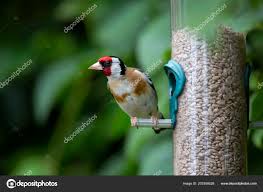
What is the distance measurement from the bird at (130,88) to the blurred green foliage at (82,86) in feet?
0.11

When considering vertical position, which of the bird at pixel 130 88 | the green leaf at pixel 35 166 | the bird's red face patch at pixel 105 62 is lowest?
the green leaf at pixel 35 166

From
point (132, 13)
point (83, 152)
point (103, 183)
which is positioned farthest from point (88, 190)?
point (132, 13)

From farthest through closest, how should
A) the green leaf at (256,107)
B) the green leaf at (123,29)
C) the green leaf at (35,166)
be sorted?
the green leaf at (35,166) < the green leaf at (123,29) < the green leaf at (256,107)

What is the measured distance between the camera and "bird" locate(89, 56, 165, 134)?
3.55 meters

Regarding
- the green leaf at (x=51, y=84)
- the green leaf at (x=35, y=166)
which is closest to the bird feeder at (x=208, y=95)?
the green leaf at (x=51, y=84)

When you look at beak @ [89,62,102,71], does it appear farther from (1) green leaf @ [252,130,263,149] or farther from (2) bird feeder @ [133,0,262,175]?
(1) green leaf @ [252,130,263,149]

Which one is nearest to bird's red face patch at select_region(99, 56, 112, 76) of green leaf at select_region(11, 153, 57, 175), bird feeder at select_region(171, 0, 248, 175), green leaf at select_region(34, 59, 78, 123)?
green leaf at select_region(34, 59, 78, 123)

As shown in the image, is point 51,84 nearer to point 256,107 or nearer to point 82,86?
point 82,86

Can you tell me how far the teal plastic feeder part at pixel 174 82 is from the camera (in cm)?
340

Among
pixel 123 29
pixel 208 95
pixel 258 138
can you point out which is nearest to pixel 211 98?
pixel 208 95

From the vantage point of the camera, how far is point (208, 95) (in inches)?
133

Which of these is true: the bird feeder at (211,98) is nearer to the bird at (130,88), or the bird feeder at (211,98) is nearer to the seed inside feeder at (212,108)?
the seed inside feeder at (212,108)

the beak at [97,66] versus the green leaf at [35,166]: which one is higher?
the beak at [97,66]

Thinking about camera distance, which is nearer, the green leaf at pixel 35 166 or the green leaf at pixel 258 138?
the green leaf at pixel 258 138
